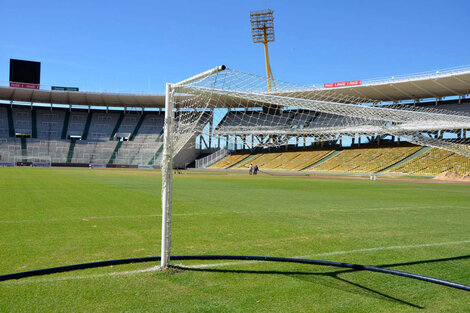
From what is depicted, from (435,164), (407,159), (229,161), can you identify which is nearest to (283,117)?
(229,161)

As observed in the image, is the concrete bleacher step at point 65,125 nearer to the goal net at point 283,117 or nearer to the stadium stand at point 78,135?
the stadium stand at point 78,135

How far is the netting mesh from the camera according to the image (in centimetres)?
788

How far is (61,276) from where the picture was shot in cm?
512

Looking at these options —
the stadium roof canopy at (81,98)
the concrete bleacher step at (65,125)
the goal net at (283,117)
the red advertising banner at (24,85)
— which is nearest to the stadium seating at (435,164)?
the goal net at (283,117)

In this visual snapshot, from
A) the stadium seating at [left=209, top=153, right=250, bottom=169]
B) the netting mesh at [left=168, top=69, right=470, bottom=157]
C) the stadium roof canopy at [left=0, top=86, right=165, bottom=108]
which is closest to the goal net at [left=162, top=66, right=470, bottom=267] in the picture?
the netting mesh at [left=168, top=69, right=470, bottom=157]

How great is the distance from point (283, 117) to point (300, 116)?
228cm

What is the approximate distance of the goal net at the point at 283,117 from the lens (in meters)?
5.93

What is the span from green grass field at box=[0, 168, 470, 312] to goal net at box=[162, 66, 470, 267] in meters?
1.13

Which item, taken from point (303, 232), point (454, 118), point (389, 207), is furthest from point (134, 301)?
point (454, 118)

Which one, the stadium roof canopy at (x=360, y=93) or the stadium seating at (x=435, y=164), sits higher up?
the stadium roof canopy at (x=360, y=93)

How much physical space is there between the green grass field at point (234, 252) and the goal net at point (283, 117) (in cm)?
113

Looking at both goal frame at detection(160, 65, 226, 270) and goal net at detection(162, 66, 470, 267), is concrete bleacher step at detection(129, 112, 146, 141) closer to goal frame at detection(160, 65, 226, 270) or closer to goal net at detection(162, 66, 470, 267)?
goal net at detection(162, 66, 470, 267)

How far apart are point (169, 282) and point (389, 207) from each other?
1080 cm

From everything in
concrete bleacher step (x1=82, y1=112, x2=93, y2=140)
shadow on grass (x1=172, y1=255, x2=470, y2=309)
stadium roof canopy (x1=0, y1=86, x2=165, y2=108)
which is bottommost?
shadow on grass (x1=172, y1=255, x2=470, y2=309)
